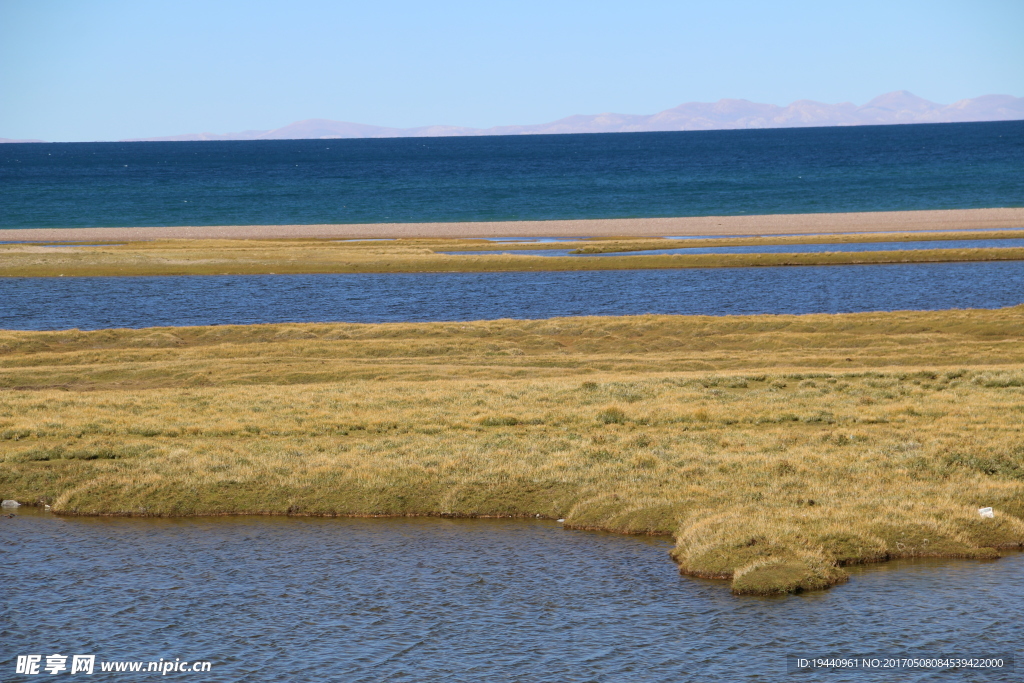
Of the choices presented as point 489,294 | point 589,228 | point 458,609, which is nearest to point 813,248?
point 589,228

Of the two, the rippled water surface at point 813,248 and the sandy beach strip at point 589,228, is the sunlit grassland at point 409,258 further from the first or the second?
the sandy beach strip at point 589,228

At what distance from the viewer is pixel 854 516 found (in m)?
26.0

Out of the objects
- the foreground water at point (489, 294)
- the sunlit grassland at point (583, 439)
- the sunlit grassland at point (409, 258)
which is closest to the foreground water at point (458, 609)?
the sunlit grassland at point (583, 439)

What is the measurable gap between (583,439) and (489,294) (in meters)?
43.4

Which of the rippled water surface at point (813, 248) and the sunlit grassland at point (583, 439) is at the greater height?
the rippled water surface at point (813, 248)

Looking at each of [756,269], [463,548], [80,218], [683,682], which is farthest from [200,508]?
[80,218]

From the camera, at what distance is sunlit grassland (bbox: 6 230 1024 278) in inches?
3565

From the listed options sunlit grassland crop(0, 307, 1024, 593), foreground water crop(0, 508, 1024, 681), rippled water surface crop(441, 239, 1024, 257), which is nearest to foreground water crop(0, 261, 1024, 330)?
rippled water surface crop(441, 239, 1024, 257)

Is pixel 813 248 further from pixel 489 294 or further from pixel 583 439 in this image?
pixel 583 439

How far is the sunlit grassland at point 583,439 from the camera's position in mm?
26328

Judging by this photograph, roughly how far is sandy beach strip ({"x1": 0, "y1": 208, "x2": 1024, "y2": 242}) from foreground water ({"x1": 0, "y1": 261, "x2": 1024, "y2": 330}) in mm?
36932

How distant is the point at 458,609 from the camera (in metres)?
21.8

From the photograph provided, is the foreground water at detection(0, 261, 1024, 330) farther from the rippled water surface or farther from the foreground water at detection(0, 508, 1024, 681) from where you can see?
the foreground water at detection(0, 508, 1024, 681)

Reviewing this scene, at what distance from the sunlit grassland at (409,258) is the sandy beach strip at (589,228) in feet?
43.2
